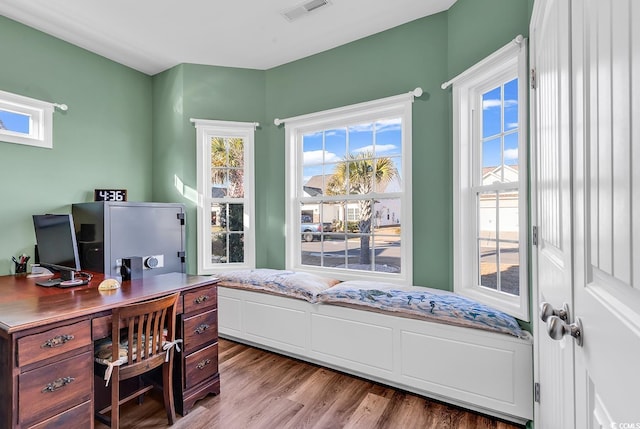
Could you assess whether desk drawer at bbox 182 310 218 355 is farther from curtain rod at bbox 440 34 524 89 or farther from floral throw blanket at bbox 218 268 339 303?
curtain rod at bbox 440 34 524 89

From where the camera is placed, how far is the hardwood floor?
6.25ft

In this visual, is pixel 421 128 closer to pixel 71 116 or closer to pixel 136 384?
pixel 136 384

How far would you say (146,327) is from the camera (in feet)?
5.65

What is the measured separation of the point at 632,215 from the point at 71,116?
3988 millimetres

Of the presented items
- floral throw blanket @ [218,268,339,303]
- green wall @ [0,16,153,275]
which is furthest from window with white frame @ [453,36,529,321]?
green wall @ [0,16,153,275]

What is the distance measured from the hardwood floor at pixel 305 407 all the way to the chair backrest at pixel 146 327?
518 millimetres

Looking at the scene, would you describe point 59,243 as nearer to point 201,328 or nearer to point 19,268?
point 19,268

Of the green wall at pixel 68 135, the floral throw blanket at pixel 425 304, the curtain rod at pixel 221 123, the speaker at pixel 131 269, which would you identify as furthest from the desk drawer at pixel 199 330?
the curtain rod at pixel 221 123

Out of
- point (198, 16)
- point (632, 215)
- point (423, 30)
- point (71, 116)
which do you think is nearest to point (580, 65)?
point (632, 215)

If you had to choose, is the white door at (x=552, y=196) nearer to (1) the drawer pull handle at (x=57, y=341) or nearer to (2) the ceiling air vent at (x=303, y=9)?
(2) the ceiling air vent at (x=303, y=9)

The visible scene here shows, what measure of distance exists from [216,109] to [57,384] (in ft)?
9.27

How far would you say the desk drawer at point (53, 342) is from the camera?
4.43ft

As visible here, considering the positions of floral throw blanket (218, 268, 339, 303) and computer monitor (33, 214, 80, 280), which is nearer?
computer monitor (33, 214, 80, 280)

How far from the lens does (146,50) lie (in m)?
3.15
